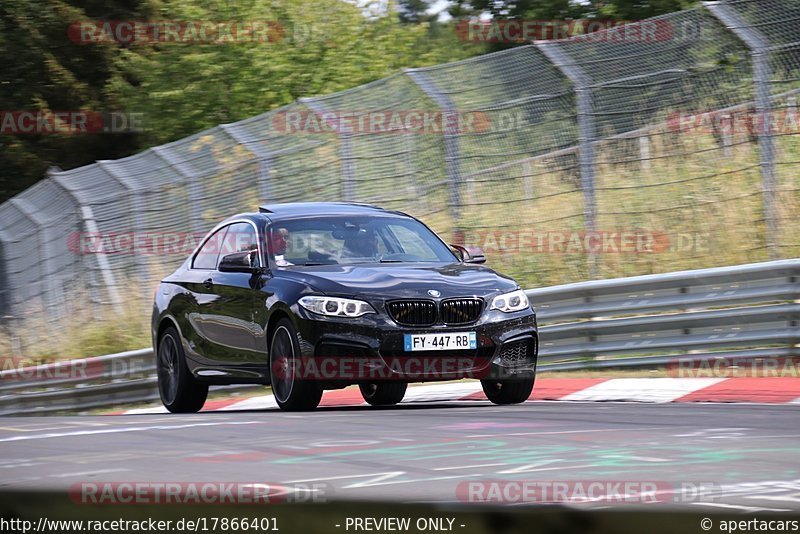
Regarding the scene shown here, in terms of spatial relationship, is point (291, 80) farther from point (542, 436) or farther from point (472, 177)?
point (542, 436)

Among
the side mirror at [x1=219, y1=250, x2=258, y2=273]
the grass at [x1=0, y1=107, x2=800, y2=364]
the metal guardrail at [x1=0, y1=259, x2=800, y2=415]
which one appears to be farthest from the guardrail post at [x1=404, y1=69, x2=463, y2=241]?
the side mirror at [x1=219, y1=250, x2=258, y2=273]

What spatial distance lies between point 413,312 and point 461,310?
348 mm

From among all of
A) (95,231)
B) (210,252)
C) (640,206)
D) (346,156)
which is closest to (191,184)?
(95,231)

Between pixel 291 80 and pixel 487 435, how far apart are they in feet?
86.0

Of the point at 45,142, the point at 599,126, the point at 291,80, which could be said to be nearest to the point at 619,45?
the point at 599,126

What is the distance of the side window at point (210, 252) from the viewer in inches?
465

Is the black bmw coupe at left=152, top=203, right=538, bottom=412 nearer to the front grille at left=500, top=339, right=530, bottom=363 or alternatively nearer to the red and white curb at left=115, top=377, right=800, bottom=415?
the front grille at left=500, top=339, right=530, bottom=363

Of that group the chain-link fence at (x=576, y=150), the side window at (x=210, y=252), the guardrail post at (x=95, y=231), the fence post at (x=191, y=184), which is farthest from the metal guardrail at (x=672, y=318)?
the guardrail post at (x=95, y=231)

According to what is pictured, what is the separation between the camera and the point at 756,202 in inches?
572

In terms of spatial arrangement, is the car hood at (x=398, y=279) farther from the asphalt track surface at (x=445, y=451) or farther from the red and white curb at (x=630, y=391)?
the red and white curb at (x=630, y=391)

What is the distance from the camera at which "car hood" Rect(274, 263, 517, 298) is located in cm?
984

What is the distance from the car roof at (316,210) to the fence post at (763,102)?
3.55 m

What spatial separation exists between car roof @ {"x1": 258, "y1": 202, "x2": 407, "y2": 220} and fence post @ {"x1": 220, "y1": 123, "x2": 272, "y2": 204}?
19.8ft

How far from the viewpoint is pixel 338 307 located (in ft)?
32.0
